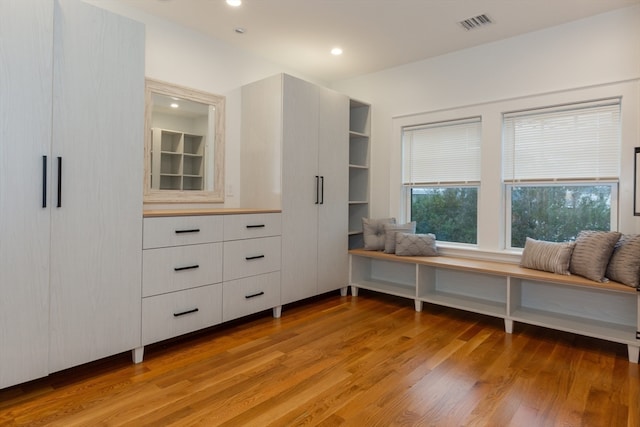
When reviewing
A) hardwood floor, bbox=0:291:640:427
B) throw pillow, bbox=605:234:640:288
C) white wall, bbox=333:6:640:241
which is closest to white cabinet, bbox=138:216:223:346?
hardwood floor, bbox=0:291:640:427

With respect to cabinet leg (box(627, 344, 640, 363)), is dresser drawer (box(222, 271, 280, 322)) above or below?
above

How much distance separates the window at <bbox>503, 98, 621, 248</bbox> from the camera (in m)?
3.04

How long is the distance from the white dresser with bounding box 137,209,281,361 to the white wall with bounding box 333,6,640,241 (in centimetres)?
176

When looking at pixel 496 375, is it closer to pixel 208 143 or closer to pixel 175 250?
pixel 175 250

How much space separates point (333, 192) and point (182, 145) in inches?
62.1

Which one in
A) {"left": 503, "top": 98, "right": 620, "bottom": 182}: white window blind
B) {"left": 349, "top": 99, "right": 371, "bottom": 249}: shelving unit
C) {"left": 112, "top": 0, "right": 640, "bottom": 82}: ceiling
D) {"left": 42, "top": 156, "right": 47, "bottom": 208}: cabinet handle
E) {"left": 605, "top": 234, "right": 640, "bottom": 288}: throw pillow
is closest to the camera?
{"left": 42, "top": 156, "right": 47, "bottom": 208}: cabinet handle

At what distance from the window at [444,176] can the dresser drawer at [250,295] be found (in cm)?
187

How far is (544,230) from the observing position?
340 cm

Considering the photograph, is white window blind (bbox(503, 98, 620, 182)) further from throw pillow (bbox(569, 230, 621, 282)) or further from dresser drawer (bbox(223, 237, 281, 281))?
dresser drawer (bbox(223, 237, 281, 281))

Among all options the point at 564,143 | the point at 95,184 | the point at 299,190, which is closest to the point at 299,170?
the point at 299,190

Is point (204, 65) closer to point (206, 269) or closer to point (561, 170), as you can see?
point (206, 269)

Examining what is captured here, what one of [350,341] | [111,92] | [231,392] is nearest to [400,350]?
[350,341]

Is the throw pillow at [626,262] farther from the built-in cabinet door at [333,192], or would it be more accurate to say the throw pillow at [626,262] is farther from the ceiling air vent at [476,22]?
the built-in cabinet door at [333,192]

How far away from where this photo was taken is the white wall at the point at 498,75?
295cm
